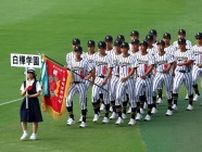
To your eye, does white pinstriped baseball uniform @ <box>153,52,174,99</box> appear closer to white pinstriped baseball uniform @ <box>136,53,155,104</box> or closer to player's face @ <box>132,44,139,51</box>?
white pinstriped baseball uniform @ <box>136,53,155,104</box>

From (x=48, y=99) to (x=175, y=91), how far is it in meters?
4.15

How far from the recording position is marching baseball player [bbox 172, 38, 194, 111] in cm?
2285

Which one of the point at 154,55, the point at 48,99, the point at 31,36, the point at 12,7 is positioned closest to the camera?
the point at 48,99

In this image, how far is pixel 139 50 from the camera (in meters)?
22.2

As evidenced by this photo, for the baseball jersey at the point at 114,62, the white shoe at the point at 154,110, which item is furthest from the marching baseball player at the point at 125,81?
the white shoe at the point at 154,110

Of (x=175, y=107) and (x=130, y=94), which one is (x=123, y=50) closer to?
(x=130, y=94)

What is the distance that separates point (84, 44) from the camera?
111 feet

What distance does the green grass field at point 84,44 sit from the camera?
19641 millimetres

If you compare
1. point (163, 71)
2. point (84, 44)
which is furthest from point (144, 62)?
point (84, 44)

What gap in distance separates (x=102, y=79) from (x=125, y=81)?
769 millimetres

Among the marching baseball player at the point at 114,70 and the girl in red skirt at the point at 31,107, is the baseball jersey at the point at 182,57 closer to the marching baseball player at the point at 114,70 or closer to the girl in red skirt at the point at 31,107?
the marching baseball player at the point at 114,70

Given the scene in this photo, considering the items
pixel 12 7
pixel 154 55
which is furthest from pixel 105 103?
pixel 12 7

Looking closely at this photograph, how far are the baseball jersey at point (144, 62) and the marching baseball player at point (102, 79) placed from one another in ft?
3.02

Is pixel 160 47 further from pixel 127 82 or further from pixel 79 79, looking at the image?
pixel 79 79
